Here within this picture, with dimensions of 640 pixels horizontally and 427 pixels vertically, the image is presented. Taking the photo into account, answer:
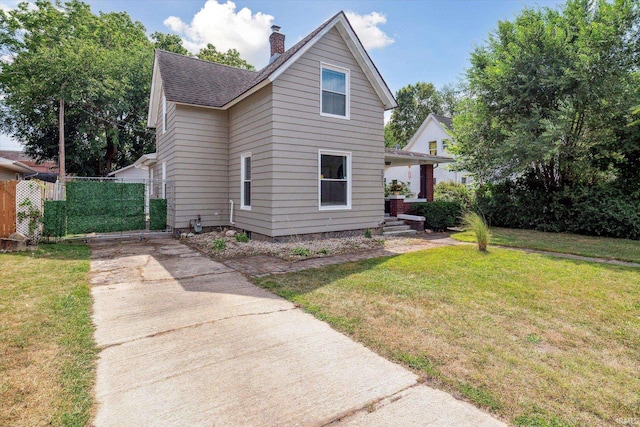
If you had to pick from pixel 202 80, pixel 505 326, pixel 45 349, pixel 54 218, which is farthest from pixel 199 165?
pixel 505 326

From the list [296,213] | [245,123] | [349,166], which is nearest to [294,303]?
[296,213]

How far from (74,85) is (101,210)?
44.4 feet

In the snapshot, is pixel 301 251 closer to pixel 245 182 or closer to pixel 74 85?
pixel 245 182

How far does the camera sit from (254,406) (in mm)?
2369

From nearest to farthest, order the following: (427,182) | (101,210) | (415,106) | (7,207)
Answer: (7,207) → (101,210) → (427,182) → (415,106)

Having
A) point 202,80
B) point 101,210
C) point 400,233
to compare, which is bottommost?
point 400,233

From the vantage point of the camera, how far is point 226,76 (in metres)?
13.7

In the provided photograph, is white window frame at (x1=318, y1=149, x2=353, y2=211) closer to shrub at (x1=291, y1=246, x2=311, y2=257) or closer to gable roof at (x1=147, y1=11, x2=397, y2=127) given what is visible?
shrub at (x1=291, y1=246, x2=311, y2=257)

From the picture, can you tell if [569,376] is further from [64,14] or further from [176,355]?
[64,14]

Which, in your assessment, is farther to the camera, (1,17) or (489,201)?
(1,17)

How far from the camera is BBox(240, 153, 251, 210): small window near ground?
10.5 meters

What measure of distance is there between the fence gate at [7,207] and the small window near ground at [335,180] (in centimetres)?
813

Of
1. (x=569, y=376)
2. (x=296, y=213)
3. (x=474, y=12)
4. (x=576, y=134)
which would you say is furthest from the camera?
(x=474, y=12)

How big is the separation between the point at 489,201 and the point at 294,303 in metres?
13.4
